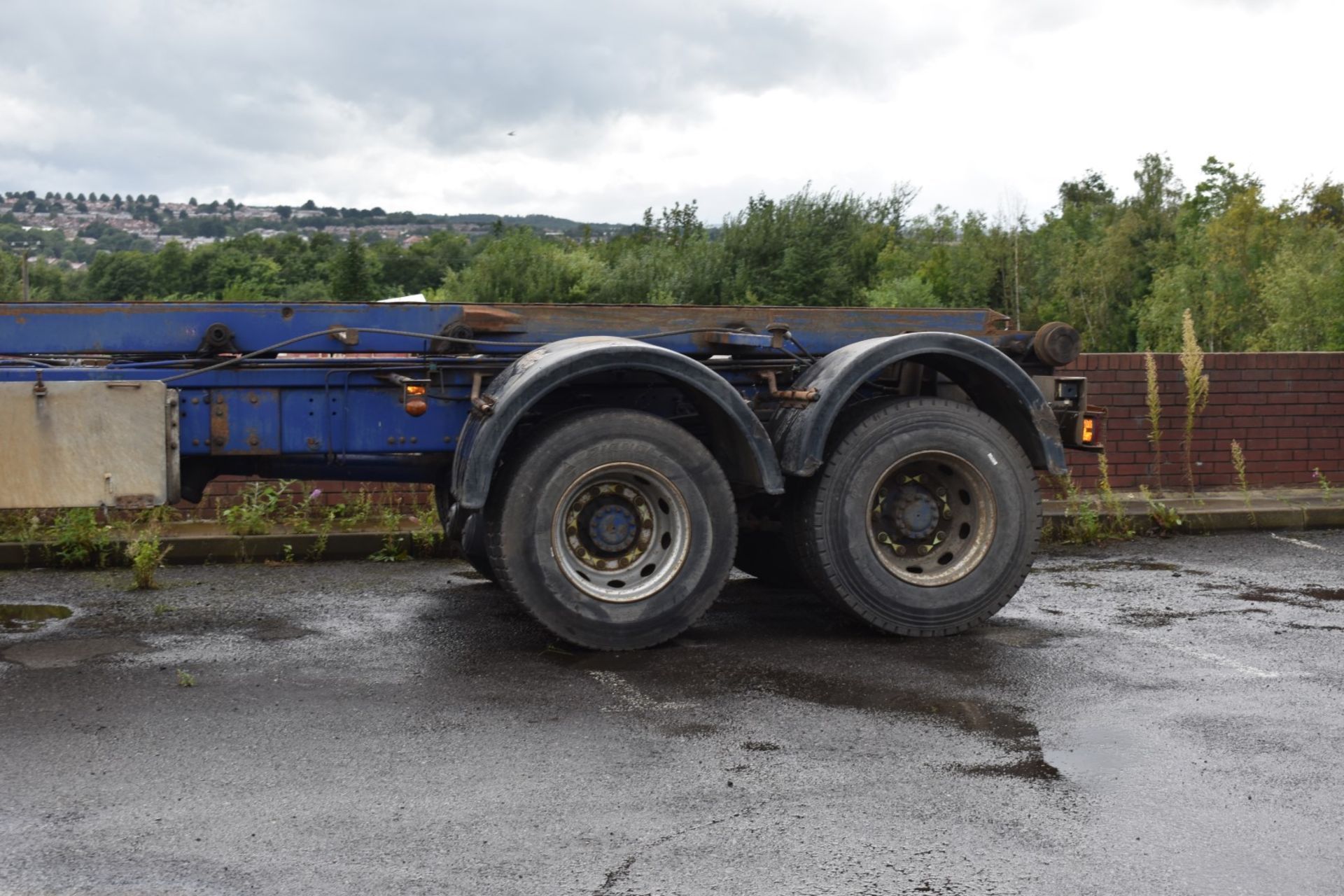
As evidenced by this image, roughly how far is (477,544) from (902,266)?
5862 centimetres

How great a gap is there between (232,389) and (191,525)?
3.84m

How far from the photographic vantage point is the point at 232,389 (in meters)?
6.96

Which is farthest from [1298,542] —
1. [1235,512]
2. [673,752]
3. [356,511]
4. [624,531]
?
[673,752]

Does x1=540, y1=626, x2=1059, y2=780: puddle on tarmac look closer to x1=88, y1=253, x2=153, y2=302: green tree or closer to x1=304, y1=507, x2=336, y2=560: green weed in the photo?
x1=304, y1=507, x2=336, y2=560: green weed

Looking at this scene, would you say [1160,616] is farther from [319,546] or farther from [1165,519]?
[319,546]

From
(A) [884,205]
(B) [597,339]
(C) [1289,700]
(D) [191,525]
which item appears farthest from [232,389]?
(A) [884,205]

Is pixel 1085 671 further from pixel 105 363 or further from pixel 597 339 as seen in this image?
pixel 105 363

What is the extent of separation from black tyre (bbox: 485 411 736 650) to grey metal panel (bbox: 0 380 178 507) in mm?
1623

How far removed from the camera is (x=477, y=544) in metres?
7.45

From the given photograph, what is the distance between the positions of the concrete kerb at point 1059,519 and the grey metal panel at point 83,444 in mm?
3151

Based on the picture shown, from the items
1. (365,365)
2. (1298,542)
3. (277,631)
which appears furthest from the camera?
(1298,542)

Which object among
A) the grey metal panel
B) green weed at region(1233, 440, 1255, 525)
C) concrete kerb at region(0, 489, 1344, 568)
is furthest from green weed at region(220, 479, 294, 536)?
green weed at region(1233, 440, 1255, 525)

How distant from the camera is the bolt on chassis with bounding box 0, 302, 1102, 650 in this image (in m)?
6.61

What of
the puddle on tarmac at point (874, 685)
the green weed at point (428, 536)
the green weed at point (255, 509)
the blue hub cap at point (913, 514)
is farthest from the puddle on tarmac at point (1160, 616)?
the green weed at point (255, 509)
